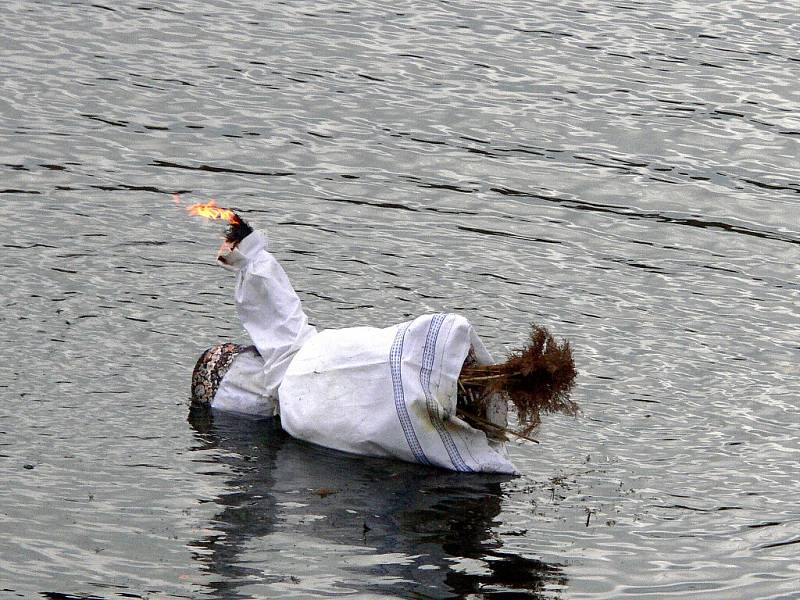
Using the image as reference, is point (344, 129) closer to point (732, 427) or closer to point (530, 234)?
point (530, 234)

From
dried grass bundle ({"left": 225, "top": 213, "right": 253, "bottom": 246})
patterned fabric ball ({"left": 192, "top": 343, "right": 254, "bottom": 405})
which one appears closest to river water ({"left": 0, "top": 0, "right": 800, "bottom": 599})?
patterned fabric ball ({"left": 192, "top": 343, "right": 254, "bottom": 405})

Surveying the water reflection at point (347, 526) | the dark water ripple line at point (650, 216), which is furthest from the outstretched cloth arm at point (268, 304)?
the dark water ripple line at point (650, 216)

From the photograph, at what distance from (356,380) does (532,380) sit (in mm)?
912

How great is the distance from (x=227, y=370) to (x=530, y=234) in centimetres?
375

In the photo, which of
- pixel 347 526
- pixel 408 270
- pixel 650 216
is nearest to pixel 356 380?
pixel 347 526

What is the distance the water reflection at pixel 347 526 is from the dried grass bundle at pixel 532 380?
47cm

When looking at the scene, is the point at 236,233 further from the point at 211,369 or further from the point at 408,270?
the point at 408,270

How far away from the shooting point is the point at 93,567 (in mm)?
6355

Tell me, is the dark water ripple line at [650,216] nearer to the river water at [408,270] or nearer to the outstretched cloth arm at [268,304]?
the river water at [408,270]

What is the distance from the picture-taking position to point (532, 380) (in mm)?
7242

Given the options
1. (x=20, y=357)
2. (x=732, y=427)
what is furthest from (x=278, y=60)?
(x=732, y=427)

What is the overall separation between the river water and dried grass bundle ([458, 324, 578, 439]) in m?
0.45

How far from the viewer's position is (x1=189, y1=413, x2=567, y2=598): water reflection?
20.9 ft

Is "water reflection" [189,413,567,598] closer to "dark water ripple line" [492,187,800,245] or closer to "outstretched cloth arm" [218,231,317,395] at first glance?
"outstretched cloth arm" [218,231,317,395]
